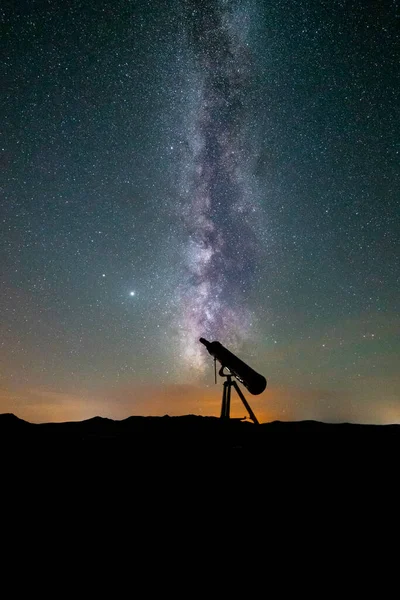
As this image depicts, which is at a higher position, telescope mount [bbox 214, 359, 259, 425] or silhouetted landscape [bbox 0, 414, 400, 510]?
telescope mount [bbox 214, 359, 259, 425]

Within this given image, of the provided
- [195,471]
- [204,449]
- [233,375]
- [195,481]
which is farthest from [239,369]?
[195,481]

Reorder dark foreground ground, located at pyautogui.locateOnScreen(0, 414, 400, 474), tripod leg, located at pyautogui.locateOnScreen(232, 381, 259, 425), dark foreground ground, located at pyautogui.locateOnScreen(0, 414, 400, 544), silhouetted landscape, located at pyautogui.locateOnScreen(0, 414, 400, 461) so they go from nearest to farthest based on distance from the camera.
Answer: dark foreground ground, located at pyautogui.locateOnScreen(0, 414, 400, 544) < dark foreground ground, located at pyautogui.locateOnScreen(0, 414, 400, 474) < silhouetted landscape, located at pyautogui.locateOnScreen(0, 414, 400, 461) < tripod leg, located at pyautogui.locateOnScreen(232, 381, 259, 425)

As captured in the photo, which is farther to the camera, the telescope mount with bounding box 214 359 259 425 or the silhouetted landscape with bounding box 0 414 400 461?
the telescope mount with bounding box 214 359 259 425

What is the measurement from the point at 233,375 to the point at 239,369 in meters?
0.22

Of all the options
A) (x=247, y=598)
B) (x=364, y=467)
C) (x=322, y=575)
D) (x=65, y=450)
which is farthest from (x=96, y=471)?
(x=364, y=467)

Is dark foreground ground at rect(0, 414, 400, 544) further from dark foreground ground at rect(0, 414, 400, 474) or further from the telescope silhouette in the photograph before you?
the telescope silhouette

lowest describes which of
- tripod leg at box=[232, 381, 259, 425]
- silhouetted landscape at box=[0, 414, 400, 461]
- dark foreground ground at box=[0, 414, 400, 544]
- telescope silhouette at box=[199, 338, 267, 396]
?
dark foreground ground at box=[0, 414, 400, 544]

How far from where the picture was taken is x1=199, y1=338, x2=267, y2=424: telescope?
781cm

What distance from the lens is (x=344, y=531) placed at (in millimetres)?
3740

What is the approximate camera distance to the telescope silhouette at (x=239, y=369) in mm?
7957

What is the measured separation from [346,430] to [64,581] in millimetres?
6278

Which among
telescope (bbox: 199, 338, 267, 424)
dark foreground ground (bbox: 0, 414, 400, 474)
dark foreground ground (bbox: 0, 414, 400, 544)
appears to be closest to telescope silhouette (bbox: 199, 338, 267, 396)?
telescope (bbox: 199, 338, 267, 424)

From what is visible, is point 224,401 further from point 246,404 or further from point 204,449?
point 204,449

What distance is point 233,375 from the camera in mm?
8125
